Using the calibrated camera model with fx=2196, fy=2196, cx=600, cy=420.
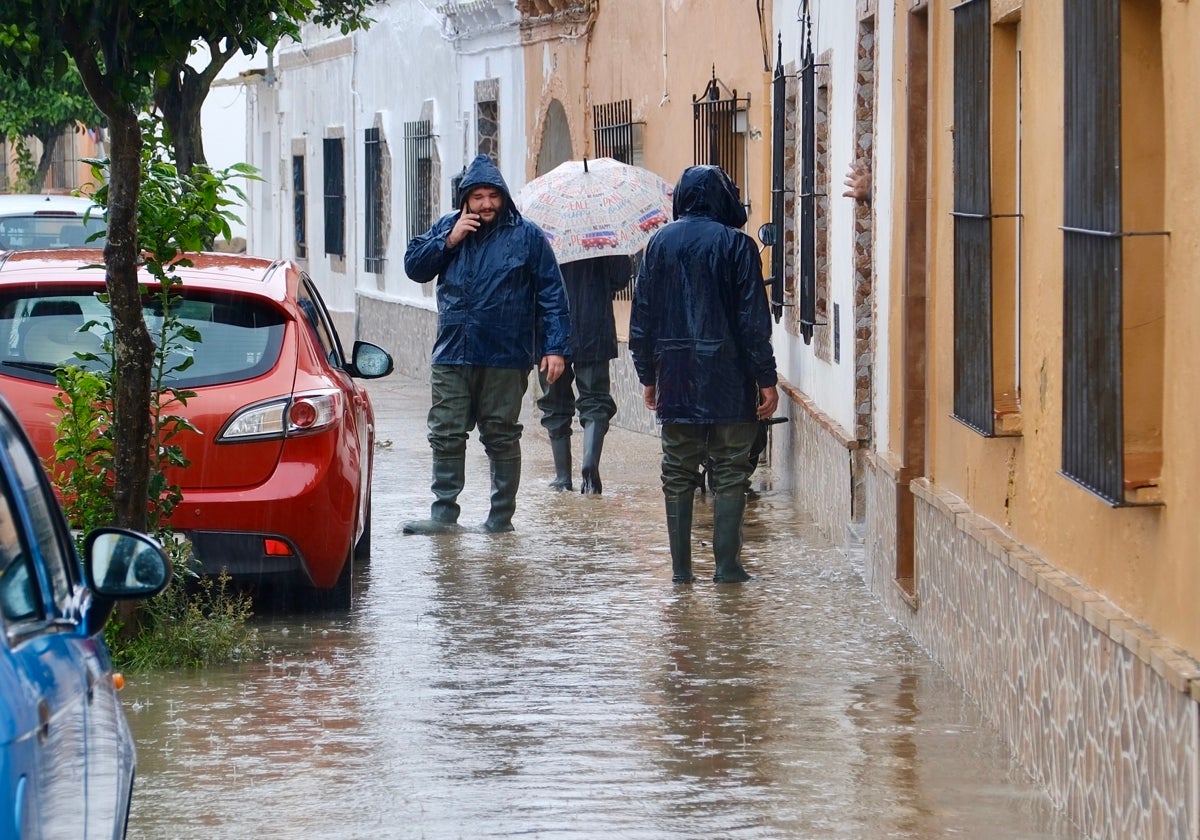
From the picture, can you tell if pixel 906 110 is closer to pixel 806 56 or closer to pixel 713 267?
pixel 713 267

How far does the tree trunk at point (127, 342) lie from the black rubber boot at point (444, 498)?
389 cm

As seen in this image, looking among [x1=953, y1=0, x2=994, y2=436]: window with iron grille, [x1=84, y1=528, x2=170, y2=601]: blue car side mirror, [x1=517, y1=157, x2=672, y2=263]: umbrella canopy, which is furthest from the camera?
[x1=517, y1=157, x2=672, y2=263]: umbrella canopy

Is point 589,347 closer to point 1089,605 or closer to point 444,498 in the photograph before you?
point 444,498

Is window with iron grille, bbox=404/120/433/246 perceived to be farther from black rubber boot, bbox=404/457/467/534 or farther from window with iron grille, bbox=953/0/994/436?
window with iron grille, bbox=953/0/994/436

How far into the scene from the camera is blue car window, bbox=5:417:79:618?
396cm

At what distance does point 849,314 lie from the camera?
35.8ft

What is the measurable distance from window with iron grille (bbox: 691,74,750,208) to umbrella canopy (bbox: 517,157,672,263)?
1.76m

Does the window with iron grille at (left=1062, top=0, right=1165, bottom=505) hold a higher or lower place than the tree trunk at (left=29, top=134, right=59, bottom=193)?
lower

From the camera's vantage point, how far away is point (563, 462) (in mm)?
13469

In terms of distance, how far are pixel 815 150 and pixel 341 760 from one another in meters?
6.37

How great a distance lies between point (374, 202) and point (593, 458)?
14.1 meters

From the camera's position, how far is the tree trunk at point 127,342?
762 cm

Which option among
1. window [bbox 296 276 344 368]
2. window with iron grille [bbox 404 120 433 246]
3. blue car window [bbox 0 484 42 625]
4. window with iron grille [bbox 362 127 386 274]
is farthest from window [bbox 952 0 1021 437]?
window with iron grille [bbox 362 127 386 274]

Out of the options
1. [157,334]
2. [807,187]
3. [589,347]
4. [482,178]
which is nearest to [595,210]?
[589,347]
